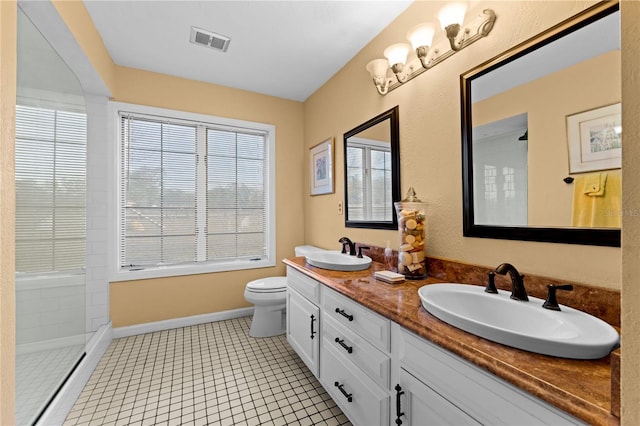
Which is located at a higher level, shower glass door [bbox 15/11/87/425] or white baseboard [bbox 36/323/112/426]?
shower glass door [bbox 15/11/87/425]

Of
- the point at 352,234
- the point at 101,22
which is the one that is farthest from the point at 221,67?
the point at 352,234

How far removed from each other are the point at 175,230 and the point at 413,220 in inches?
90.9

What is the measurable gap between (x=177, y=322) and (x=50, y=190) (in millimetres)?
1563

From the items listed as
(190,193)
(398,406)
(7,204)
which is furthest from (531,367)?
(190,193)

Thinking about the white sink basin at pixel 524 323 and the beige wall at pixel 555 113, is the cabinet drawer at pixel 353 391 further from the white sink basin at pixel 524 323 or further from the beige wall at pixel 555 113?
the beige wall at pixel 555 113

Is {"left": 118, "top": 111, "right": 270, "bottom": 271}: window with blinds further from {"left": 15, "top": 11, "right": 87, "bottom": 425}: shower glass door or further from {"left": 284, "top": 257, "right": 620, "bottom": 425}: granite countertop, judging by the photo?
{"left": 284, "top": 257, "right": 620, "bottom": 425}: granite countertop

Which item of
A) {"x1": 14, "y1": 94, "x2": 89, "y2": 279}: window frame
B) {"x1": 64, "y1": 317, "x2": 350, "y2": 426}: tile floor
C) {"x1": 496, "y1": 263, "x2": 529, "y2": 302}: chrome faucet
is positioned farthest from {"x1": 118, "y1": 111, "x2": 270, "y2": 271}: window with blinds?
{"x1": 496, "y1": 263, "x2": 529, "y2": 302}: chrome faucet

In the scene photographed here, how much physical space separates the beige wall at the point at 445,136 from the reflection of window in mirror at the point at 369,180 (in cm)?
14

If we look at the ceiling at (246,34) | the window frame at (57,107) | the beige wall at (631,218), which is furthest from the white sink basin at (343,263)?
the ceiling at (246,34)

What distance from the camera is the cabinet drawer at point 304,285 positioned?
1.66 meters

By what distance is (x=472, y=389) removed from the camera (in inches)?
29.8

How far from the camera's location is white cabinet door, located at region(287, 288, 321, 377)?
1.67 metres

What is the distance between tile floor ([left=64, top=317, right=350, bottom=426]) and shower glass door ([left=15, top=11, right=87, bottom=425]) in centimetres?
28

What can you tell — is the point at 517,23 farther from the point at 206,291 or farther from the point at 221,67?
the point at 206,291
